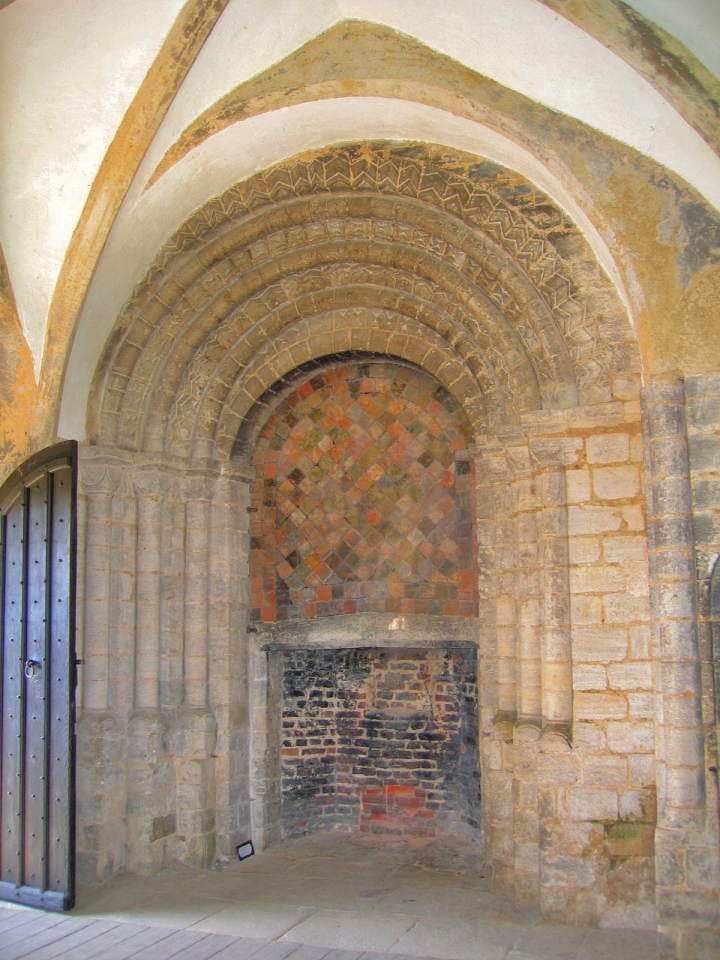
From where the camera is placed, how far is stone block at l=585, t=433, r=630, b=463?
4938 mm

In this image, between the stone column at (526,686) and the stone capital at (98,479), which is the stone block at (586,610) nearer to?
the stone column at (526,686)

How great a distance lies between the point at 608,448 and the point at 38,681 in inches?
145

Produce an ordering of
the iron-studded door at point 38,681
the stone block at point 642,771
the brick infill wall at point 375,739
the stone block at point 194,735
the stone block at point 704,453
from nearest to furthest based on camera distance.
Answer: the stone block at point 704,453 → the stone block at point 642,771 → the iron-studded door at point 38,681 → the stone block at point 194,735 → the brick infill wall at point 375,739

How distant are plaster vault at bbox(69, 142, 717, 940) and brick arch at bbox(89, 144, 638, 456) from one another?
0.6 inches

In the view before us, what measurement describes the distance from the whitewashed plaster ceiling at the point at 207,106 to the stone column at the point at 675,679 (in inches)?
43.0

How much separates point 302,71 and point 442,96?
787 millimetres

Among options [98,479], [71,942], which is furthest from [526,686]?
[98,479]

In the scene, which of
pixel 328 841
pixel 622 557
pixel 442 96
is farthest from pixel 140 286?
pixel 328 841

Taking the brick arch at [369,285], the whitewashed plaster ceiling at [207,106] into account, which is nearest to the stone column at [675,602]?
the brick arch at [369,285]

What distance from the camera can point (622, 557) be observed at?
4.84 meters

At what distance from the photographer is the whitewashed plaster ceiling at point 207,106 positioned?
4.18 metres

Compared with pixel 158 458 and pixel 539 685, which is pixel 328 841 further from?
pixel 158 458

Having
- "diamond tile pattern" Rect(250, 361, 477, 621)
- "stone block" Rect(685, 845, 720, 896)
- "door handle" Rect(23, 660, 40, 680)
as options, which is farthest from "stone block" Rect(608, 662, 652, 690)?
"door handle" Rect(23, 660, 40, 680)

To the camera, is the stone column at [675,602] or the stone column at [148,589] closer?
the stone column at [675,602]
